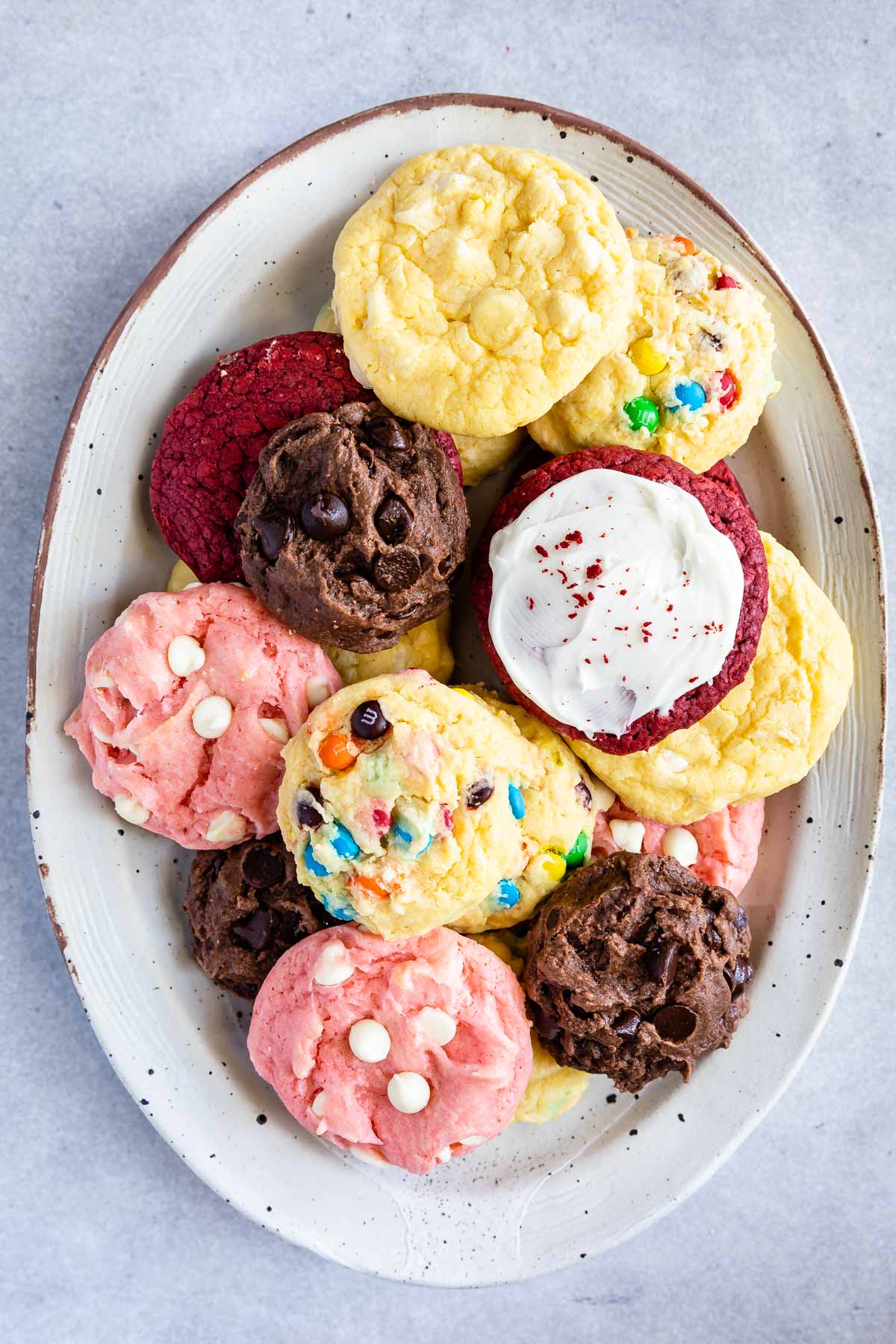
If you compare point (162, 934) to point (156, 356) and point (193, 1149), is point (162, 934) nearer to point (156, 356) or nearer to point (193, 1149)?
point (193, 1149)

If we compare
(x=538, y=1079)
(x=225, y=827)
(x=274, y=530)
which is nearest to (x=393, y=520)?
(x=274, y=530)

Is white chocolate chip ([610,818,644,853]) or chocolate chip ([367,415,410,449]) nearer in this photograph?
chocolate chip ([367,415,410,449])

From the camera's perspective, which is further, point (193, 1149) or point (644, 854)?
point (193, 1149)

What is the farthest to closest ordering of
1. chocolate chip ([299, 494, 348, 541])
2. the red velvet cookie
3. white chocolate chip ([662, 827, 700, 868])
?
white chocolate chip ([662, 827, 700, 868]) < the red velvet cookie < chocolate chip ([299, 494, 348, 541])

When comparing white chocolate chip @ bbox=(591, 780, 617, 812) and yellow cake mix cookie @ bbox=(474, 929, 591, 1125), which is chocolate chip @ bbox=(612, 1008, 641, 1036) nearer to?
yellow cake mix cookie @ bbox=(474, 929, 591, 1125)

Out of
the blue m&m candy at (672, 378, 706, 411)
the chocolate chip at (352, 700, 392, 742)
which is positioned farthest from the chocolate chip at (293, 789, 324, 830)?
the blue m&m candy at (672, 378, 706, 411)

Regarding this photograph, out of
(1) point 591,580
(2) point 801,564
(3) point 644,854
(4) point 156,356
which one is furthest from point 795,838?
(4) point 156,356
